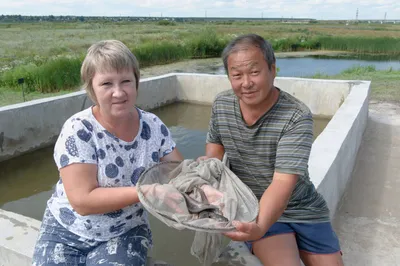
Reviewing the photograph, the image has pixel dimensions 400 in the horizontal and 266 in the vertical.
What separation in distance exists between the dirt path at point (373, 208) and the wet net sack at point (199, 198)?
4.41ft

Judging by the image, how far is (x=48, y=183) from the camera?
4324 mm

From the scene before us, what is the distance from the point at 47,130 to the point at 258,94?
15.0 ft

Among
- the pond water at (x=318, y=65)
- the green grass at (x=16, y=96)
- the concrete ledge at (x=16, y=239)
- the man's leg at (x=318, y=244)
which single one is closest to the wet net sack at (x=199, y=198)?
the man's leg at (x=318, y=244)

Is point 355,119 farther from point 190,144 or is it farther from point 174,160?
point 174,160

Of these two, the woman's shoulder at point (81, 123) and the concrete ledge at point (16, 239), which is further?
the concrete ledge at point (16, 239)

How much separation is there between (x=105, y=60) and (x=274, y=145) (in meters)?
0.77

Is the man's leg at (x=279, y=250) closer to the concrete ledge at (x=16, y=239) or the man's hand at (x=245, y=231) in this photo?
the man's hand at (x=245, y=231)

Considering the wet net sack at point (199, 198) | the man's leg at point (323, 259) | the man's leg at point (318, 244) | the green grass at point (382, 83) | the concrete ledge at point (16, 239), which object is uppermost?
the wet net sack at point (199, 198)

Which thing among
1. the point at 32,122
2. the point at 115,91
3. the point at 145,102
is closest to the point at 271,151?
the point at 115,91

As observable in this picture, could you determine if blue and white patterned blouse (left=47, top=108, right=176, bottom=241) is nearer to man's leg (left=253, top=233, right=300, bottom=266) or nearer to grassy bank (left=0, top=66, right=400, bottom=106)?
man's leg (left=253, top=233, right=300, bottom=266)

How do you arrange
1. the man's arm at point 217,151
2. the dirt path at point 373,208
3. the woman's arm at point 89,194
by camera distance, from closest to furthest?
the woman's arm at point 89,194 < the man's arm at point 217,151 < the dirt path at point 373,208

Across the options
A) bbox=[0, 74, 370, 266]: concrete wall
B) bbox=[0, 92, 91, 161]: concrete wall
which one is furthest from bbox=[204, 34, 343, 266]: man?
bbox=[0, 92, 91, 161]: concrete wall

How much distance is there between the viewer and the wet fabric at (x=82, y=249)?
56.8 inches

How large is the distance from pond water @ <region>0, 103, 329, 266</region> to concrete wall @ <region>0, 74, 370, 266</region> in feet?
1.01
